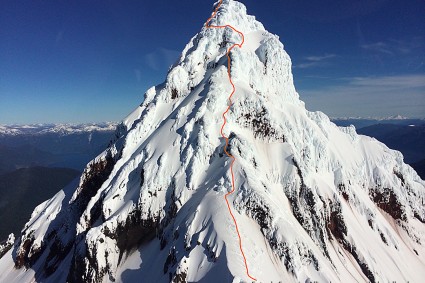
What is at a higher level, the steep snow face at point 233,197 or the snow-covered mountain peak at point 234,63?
the snow-covered mountain peak at point 234,63

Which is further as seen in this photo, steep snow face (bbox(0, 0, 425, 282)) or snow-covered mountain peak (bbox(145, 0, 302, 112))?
snow-covered mountain peak (bbox(145, 0, 302, 112))

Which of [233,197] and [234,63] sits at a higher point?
[234,63]

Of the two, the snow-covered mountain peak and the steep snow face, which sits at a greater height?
the snow-covered mountain peak

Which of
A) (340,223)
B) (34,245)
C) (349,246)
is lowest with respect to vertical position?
(34,245)

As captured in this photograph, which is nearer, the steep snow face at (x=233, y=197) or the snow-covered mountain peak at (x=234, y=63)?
the steep snow face at (x=233, y=197)

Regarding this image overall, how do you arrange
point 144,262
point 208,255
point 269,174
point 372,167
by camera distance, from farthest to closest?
point 372,167 → point 269,174 → point 144,262 → point 208,255

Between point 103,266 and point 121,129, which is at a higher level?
point 121,129

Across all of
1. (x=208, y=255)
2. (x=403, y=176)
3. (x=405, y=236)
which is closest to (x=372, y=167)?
(x=403, y=176)

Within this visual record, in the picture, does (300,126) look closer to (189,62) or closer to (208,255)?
(189,62)
